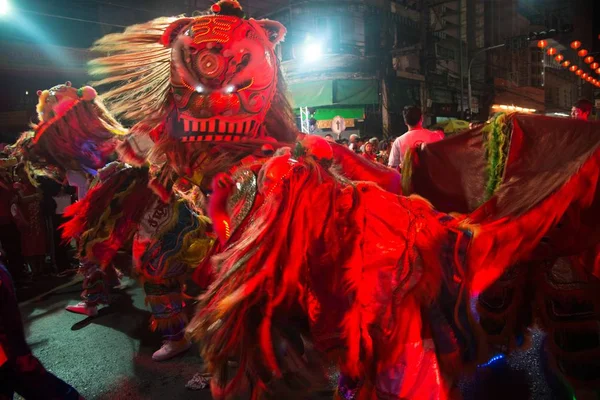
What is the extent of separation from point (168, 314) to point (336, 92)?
13.3 m

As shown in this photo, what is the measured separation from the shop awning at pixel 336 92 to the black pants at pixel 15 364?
13749 millimetres

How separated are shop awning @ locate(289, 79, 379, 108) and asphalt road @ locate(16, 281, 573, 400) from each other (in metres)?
11.9

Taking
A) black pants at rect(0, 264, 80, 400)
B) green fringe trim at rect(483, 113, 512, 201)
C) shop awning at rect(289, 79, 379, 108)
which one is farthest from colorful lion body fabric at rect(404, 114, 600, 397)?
shop awning at rect(289, 79, 379, 108)

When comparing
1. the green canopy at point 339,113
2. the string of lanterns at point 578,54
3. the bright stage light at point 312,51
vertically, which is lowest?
the green canopy at point 339,113

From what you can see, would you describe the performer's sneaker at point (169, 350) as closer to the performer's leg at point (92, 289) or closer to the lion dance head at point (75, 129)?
the performer's leg at point (92, 289)

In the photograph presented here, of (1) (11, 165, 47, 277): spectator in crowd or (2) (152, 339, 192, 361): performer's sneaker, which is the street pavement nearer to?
(2) (152, 339, 192, 361): performer's sneaker

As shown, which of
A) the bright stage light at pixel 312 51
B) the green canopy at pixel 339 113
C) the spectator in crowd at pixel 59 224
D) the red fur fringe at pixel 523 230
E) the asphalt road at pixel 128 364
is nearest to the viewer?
the red fur fringe at pixel 523 230

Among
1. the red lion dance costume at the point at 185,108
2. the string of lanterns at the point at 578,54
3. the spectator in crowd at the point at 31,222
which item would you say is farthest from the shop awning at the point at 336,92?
the red lion dance costume at the point at 185,108

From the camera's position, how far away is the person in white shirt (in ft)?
13.6

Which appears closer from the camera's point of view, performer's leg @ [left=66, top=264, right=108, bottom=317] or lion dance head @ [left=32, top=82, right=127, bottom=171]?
lion dance head @ [left=32, top=82, right=127, bottom=171]

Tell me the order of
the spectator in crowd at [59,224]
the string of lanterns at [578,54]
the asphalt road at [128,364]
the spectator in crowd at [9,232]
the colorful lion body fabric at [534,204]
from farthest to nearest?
the string of lanterns at [578,54], the spectator in crowd at [59,224], the spectator in crowd at [9,232], the asphalt road at [128,364], the colorful lion body fabric at [534,204]

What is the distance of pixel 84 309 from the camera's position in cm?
455

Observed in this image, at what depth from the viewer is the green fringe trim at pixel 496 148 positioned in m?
1.92

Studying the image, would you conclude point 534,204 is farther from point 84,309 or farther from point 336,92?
point 336,92
